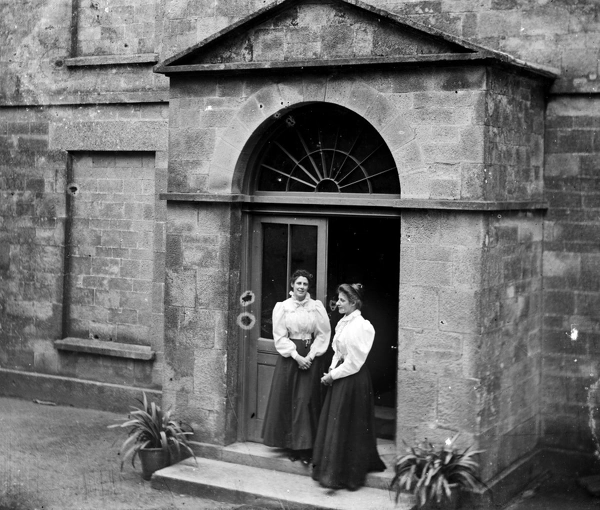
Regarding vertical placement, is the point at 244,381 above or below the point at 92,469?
above

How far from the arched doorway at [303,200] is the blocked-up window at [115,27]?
3596mm

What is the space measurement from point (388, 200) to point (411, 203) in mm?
380

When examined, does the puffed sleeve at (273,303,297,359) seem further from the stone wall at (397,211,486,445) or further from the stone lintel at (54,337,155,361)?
the stone lintel at (54,337,155,361)

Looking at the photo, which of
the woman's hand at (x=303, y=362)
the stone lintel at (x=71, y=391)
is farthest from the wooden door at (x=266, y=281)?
the stone lintel at (x=71, y=391)

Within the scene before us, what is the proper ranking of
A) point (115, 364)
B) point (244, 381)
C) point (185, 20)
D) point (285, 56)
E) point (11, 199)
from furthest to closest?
point (11, 199), point (115, 364), point (185, 20), point (244, 381), point (285, 56)

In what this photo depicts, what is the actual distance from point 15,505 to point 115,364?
12.3ft

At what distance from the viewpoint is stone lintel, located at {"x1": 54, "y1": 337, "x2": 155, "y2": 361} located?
1218 cm

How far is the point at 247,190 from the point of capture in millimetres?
9711

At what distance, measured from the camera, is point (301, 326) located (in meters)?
9.25

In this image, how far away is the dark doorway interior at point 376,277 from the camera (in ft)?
37.1

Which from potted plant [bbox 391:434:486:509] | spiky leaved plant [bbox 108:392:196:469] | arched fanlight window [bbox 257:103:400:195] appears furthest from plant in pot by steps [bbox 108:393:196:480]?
arched fanlight window [bbox 257:103:400:195]

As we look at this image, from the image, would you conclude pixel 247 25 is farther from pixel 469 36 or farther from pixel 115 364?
pixel 115 364

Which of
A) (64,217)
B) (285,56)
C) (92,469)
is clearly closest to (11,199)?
(64,217)

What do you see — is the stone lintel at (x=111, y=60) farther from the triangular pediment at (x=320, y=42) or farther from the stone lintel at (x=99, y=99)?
the triangular pediment at (x=320, y=42)
